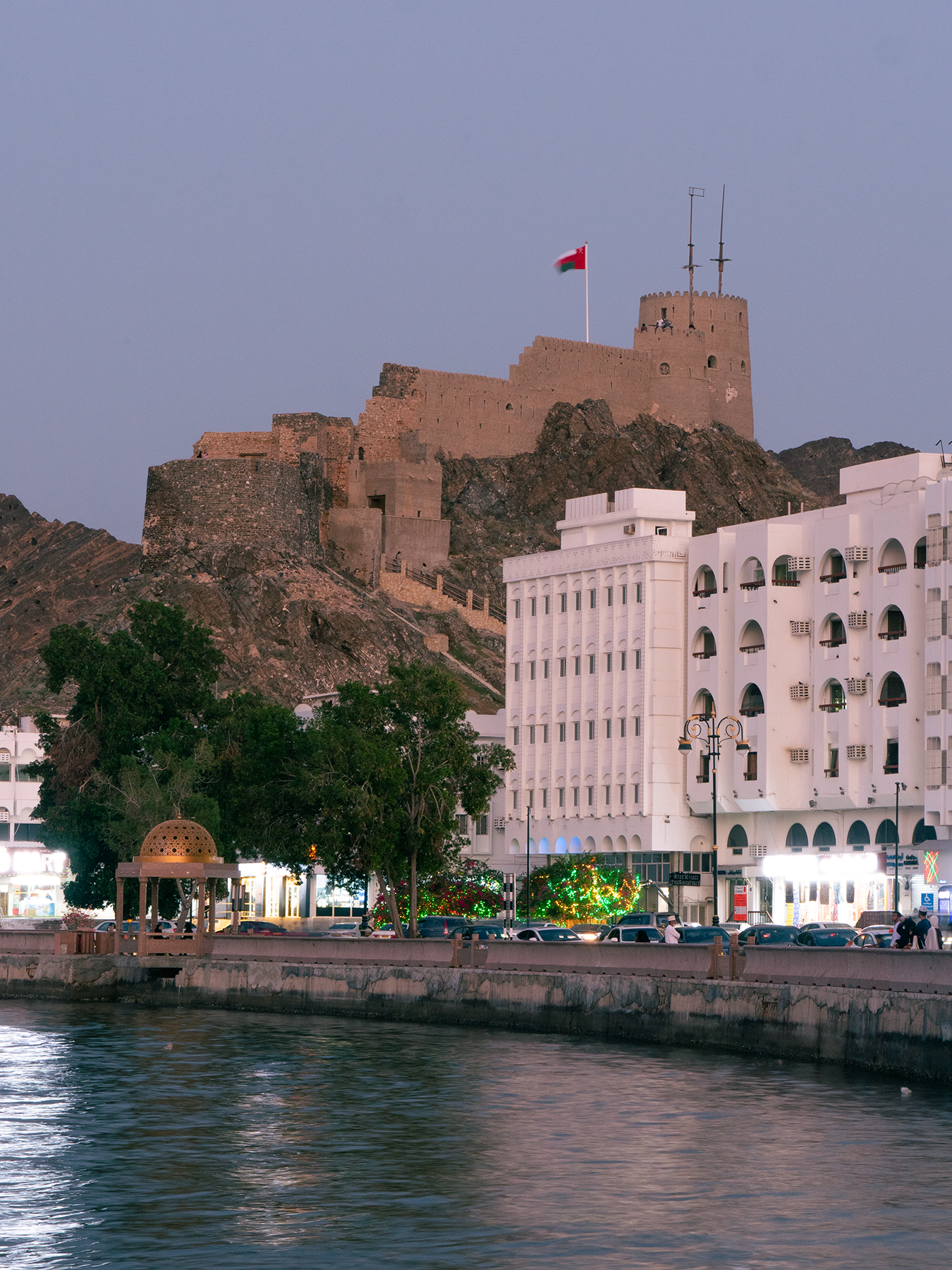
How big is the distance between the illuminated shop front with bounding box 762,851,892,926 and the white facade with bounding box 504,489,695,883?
7.81 metres

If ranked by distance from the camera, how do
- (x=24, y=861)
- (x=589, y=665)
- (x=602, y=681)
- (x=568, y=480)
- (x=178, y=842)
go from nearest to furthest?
(x=178, y=842)
(x=602, y=681)
(x=589, y=665)
(x=24, y=861)
(x=568, y=480)

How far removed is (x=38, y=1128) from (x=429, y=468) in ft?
433

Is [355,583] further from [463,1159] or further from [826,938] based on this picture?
[463,1159]

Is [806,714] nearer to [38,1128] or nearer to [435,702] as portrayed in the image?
[435,702]

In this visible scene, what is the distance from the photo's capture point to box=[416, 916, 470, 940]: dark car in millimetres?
77050

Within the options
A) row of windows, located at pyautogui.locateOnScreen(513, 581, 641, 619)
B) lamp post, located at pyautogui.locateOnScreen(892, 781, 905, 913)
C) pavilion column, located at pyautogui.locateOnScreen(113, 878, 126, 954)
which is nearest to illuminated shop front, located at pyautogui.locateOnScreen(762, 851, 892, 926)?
lamp post, located at pyautogui.locateOnScreen(892, 781, 905, 913)

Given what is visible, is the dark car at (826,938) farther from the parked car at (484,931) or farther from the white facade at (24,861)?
the white facade at (24,861)

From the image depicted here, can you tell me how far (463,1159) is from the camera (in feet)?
118

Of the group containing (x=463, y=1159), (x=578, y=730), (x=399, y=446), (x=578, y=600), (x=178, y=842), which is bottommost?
(x=463, y=1159)

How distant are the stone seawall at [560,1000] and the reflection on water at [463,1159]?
713 mm

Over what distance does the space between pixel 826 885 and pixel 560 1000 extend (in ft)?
154

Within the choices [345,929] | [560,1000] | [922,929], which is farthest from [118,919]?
[922,929]

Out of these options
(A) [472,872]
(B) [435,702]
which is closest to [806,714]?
(A) [472,872]

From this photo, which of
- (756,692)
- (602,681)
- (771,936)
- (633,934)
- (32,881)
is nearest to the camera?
(771,936)
